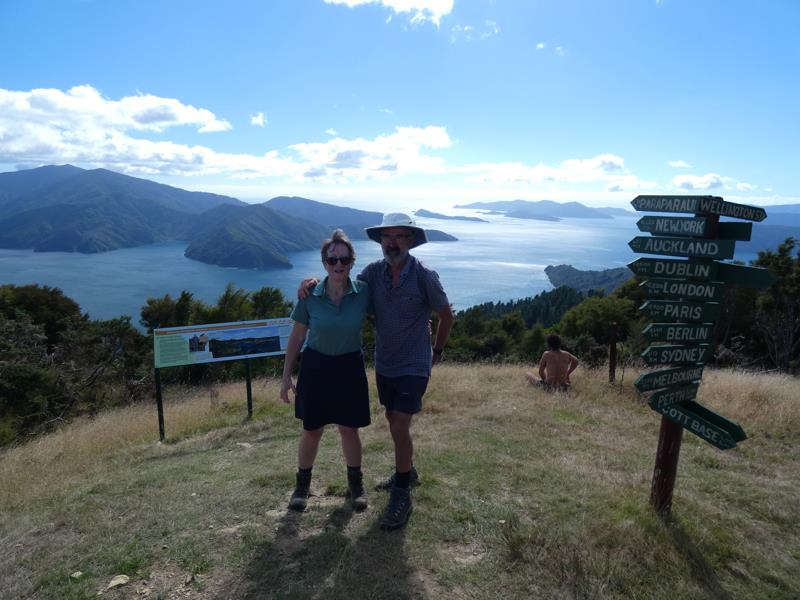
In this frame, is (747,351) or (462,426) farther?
(747,351)

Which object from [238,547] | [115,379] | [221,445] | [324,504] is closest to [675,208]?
[324,504]

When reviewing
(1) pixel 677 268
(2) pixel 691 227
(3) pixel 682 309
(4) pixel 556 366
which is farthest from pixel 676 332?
(4) pixel 556 366

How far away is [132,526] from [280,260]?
123526 millimetres

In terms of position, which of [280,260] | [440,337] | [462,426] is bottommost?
[280,260]

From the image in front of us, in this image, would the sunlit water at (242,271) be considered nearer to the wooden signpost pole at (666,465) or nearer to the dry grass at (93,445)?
the dry grass at (93,445)

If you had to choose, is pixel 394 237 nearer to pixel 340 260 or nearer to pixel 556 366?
pixel 340 260

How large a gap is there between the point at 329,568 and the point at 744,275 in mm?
2890

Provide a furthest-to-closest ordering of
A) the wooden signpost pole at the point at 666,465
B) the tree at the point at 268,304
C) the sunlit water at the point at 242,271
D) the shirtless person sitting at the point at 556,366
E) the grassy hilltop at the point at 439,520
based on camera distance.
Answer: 1. the sunlit water at the point at 242,271
2. the tree at the point at 268,304
3. the shirtless person sitting at the point at 556,366
4. the wooden signpost pole at the point at 666,465
5. the grassy hilltop at the point at 439,520

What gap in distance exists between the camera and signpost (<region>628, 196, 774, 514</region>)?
9.60 ft

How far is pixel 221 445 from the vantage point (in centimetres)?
548

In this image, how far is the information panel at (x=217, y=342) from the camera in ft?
19.6

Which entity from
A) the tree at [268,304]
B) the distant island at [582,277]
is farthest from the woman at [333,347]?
the distant island at [582,277]

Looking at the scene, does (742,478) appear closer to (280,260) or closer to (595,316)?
(595,316)

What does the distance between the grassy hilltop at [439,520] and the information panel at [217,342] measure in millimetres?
1044
